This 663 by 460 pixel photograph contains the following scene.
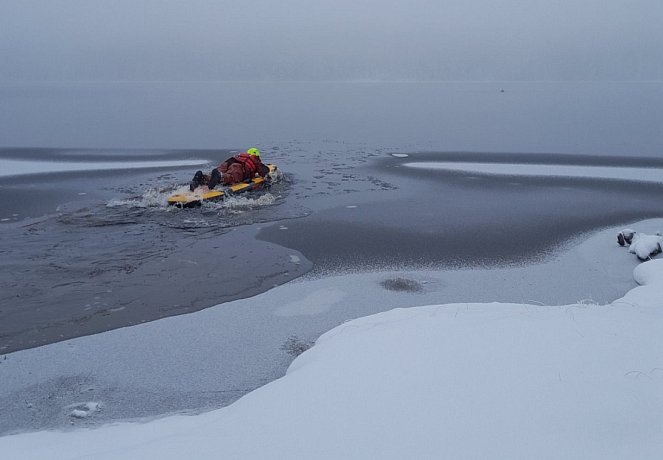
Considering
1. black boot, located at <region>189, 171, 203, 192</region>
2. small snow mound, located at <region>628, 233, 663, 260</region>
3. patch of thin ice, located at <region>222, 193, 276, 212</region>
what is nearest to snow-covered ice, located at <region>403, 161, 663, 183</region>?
patch of thin ice, located at <region>222, 193, 276, 212</region>

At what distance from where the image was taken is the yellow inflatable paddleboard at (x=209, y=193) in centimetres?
1204

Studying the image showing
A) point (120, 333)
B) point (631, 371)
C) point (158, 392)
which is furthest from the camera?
point (120, 333)

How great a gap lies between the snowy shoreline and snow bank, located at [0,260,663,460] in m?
0.01

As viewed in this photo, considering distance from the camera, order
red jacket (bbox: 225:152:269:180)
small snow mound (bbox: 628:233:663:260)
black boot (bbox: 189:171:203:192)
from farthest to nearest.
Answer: red jacket (bbox: 225:152:269:180) < black boot (bbox: 189:171:203:192) < small snow mound (bbox: 628:233:663:260)

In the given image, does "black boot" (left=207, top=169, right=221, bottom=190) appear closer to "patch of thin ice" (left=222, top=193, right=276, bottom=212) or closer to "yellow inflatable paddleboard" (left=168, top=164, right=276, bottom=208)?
"yellow inflatable paddleboard" (left=168, top=164, right=276, bottom=208)

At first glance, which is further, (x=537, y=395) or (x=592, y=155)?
(x=592, y=155)

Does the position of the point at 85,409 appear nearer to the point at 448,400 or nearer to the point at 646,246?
the point at 448,400

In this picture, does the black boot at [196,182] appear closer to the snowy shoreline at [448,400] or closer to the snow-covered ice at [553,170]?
the snowy shoreline at [448,400]

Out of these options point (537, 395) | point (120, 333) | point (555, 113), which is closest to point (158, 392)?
point (120, 333)

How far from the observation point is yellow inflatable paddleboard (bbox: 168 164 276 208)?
39.5ft

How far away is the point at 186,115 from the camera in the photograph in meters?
35.5

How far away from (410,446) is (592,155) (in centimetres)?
1957

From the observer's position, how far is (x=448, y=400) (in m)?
3.57

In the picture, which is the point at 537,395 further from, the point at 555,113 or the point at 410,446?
the point at 555,113
